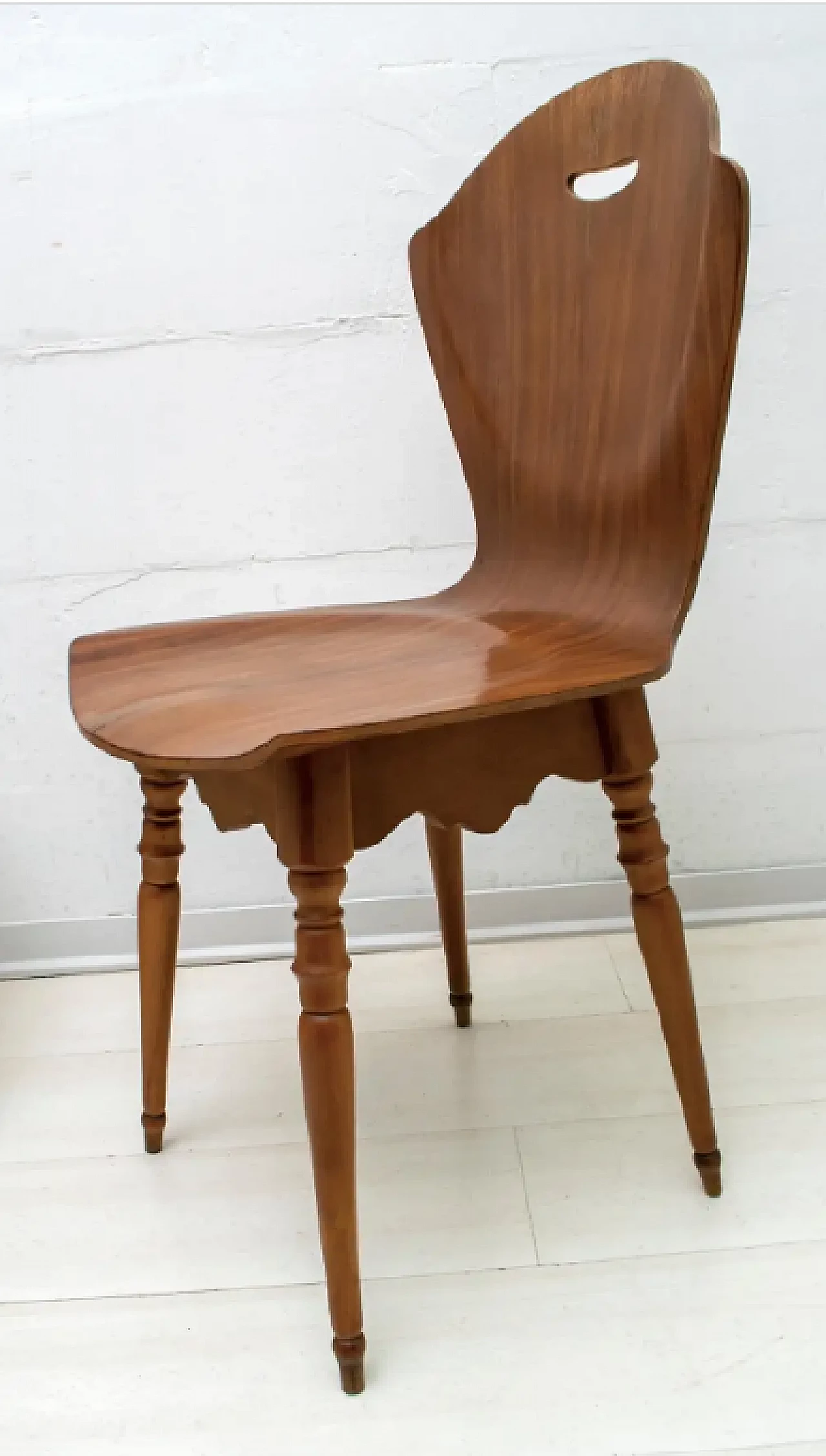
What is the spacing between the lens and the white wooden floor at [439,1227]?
802 millimetres

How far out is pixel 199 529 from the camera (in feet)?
4.52

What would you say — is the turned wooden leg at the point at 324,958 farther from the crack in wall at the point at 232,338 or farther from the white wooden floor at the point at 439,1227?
the crack in wall at the point at 232,338

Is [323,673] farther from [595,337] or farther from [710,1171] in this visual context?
[710,1171]

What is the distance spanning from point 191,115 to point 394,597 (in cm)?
53

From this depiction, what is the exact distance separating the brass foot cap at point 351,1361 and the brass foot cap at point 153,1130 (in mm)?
324

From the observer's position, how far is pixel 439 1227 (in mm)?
984

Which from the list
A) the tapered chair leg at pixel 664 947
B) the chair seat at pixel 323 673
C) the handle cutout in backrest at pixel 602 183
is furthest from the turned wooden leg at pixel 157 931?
the handle cutout in backrest at pixel 602 183

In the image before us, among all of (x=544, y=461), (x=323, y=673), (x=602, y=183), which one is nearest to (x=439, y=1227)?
(x=323, y=673)

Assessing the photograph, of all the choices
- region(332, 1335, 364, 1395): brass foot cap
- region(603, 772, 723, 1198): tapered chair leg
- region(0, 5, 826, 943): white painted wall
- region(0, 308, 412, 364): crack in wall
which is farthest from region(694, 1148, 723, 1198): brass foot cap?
region(0, 308, 412, 364): crack in wall

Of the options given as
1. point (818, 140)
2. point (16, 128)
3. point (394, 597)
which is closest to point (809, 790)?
point (394, 597)

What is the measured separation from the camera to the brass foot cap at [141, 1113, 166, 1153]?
109cm

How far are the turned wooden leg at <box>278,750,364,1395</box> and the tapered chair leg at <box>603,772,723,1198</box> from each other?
0.24 meters

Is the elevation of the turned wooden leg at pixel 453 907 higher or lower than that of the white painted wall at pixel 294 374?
lower

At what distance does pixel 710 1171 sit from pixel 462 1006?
14.2 inches
